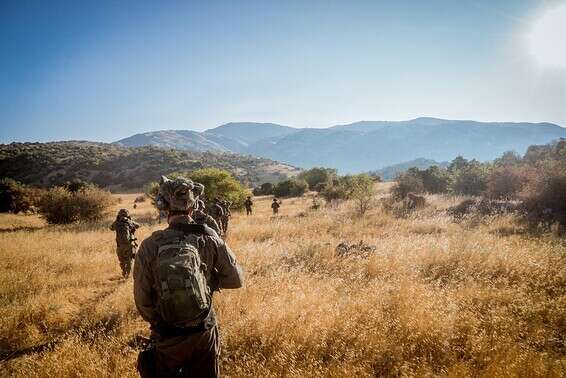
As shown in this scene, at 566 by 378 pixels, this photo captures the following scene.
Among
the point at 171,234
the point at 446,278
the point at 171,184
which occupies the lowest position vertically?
the point at 446,278

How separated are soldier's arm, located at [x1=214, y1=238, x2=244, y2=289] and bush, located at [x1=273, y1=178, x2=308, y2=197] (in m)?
44.5

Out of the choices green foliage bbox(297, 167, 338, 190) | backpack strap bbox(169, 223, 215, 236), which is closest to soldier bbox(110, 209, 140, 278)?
backpack strap bbox(169, 223, 215, 236)

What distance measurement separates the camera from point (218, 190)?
25.6 metres

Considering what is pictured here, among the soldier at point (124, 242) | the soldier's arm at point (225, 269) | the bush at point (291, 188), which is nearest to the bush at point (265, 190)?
the bush at point (291, 188)

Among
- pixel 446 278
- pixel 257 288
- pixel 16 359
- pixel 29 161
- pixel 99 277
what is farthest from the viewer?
pixel 29 161

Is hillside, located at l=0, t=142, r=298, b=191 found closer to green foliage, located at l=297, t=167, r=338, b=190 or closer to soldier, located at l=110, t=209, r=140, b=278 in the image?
green foliage, located at l=297, t=167, r=338, b=190

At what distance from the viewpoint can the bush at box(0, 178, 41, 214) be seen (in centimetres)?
2678

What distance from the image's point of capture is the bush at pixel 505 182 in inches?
838

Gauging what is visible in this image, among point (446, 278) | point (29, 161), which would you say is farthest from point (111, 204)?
point (29, 161)

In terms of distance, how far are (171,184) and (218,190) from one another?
916 inches

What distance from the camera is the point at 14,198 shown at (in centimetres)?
2722

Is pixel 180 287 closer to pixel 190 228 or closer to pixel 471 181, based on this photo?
pixel 190 228

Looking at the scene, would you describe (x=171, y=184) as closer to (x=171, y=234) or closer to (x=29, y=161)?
(x=171, y=234)

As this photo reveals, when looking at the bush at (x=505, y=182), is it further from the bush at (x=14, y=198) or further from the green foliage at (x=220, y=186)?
the bush at (x=14, y=198)
